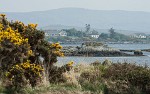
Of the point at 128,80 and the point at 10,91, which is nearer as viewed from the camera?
the point at 10,91

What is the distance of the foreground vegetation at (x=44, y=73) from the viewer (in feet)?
46.8

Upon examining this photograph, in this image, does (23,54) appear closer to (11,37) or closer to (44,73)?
(11,37)

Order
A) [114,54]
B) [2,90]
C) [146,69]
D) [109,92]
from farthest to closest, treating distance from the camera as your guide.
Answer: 1. [114,54]
2. [146,69]
3. [109,92]
4. [2,90]

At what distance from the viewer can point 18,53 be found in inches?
575

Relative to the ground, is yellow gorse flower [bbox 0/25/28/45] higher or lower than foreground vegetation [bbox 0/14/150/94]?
higher

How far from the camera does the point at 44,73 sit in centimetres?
1551

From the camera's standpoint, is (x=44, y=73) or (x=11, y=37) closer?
(x=11, y=37)

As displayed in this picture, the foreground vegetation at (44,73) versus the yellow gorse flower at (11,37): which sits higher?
the yellow gorse flower at (11,37)

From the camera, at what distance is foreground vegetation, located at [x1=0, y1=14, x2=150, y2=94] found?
46.8 ft

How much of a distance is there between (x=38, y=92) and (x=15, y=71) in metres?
1.05

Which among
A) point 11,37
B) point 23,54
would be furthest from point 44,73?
point 11,37

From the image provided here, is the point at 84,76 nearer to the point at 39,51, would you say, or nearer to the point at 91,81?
the point at 91,81

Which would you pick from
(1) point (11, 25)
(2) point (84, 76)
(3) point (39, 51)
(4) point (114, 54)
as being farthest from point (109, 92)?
(4) point (114, 54)

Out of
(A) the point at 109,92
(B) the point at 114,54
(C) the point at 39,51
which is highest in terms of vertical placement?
(C) the point at 39,51
